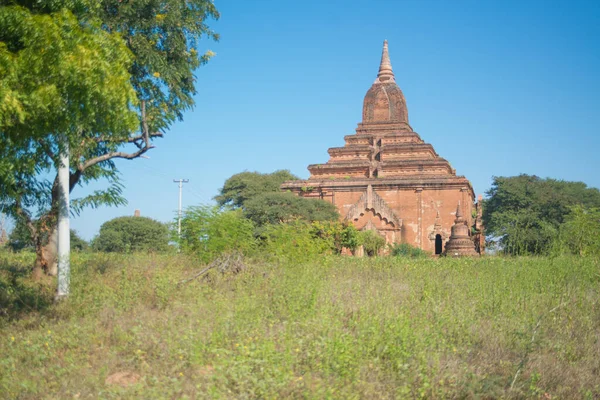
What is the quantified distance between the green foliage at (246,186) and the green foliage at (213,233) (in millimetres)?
27416

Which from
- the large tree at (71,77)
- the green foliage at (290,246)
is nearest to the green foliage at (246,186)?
the green foliage at (290,246)

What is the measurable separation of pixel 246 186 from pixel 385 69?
39.9 feet

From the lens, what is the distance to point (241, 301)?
7.19m

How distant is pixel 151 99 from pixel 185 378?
6356 millimetres

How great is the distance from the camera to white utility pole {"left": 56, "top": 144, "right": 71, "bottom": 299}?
8125 mm

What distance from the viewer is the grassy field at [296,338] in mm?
5199

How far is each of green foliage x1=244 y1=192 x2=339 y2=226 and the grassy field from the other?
1647 centimetres

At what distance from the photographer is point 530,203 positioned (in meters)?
31.9

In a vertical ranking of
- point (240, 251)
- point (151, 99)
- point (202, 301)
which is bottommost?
point (202, 301)

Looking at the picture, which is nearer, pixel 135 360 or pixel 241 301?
pixel 135 360

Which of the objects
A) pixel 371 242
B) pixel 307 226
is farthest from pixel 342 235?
pixel 307 226

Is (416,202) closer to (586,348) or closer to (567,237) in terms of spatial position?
(567,237)

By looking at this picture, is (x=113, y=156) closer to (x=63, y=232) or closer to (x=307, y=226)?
(x=63, y=232)

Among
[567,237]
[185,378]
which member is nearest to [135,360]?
[185,378]
